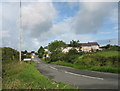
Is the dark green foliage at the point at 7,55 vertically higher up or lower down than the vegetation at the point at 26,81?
higher up

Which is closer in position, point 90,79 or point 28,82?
point 28,82

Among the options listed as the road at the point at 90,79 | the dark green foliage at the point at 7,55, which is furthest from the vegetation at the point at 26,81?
the dark green foliage at the point at 7,55

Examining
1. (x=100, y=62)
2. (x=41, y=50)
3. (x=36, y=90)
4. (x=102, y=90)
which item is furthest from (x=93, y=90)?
(x=41, y=50)

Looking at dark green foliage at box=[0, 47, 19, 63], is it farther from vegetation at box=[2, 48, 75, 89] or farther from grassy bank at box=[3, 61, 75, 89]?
grassy bank at box=[3, 61, 75, 89]

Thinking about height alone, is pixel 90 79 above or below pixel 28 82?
below

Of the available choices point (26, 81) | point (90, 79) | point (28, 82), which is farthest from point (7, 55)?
point (90, 79)

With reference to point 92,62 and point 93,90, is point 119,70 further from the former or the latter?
point 93,90

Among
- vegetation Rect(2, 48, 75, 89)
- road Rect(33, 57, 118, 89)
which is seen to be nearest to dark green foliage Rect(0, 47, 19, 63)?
vegetation Rect(2, 48, 75, 89)

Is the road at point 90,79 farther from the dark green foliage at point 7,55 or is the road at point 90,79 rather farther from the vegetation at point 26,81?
the dark green foliage at point 7,55

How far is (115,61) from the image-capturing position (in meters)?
14.9

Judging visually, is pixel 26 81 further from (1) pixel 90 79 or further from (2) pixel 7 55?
(2) pixel 7 55

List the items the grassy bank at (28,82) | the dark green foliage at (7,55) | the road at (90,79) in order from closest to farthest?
1. the grassy bank at (28,82)
2. the road at (90,79)
3. the dark green foliage at (7,55)

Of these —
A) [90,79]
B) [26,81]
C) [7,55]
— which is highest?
[7,55]

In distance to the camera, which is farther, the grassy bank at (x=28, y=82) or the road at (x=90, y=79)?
the road at (x=90, y=79)
